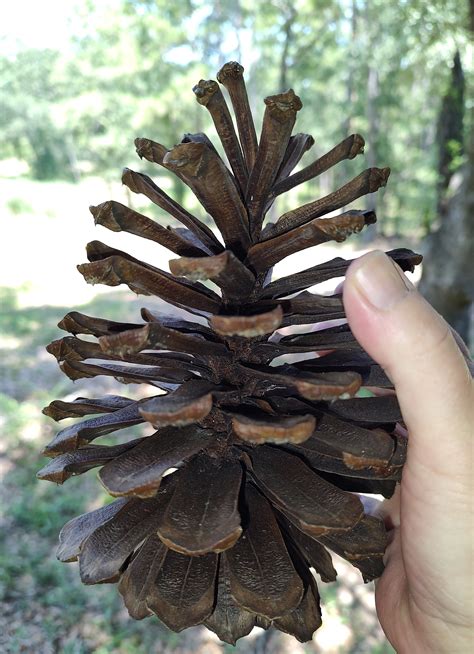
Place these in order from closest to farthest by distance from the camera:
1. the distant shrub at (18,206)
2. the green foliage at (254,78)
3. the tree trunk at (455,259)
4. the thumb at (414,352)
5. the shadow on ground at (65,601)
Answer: the thumb at (414,352), the shadow on ground at (65,601), the tree trunk at (455,259), the green foliage at (254,78), the distant shrub at (18,206)

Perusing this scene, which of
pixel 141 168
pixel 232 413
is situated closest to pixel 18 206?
pixel 141 168

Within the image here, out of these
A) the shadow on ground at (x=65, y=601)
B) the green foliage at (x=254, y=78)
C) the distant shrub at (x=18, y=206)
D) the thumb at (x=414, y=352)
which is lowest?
the shadow on ground at (x=65, y=601)

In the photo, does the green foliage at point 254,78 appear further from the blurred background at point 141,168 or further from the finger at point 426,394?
the finger at point 426,394

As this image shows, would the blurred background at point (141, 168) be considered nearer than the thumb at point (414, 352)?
No

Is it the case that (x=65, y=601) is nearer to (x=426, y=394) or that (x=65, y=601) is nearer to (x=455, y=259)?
(x=426, y=394)

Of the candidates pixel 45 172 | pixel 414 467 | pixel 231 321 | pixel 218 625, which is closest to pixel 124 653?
pixel 218 625

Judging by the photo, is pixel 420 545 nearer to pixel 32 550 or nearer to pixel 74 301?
pixel 32 550

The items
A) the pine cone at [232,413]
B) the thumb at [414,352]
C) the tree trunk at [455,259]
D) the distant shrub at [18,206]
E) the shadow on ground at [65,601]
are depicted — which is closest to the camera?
the pine cone at [232,413]

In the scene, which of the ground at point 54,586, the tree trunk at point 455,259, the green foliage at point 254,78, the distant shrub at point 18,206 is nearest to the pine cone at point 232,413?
the ground at point 54,586
